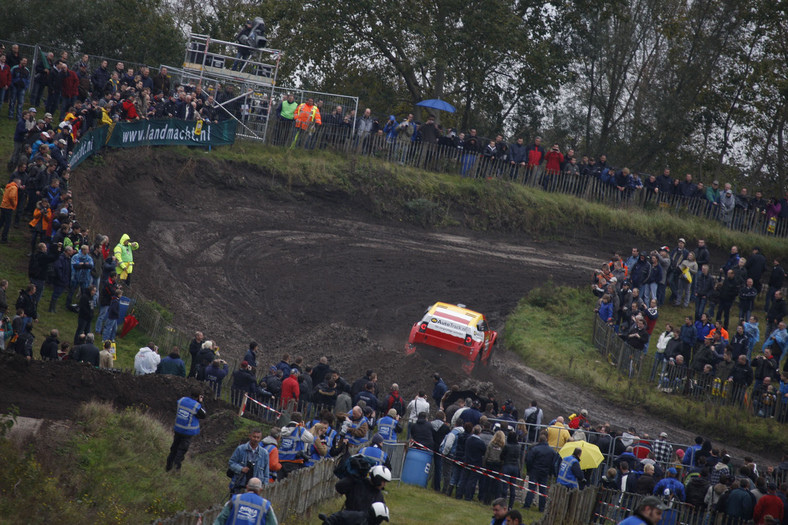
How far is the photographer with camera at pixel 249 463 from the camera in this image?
12.8m

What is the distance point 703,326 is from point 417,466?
1338 centimetres

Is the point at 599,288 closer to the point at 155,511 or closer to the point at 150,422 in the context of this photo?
the point at 150,422

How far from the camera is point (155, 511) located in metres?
12.9

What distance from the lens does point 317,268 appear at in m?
31.8

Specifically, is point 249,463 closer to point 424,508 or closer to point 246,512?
point 246,512

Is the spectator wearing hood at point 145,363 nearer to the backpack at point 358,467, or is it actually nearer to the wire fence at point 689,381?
the backpack at point 358,467

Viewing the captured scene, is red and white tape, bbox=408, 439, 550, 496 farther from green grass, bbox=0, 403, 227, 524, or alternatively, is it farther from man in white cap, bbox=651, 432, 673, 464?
green grass, bbox=0, 403, 227, 524

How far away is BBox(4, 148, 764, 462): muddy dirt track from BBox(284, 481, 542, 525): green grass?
6.62m

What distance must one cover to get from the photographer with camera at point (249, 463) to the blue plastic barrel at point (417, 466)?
5.01 m

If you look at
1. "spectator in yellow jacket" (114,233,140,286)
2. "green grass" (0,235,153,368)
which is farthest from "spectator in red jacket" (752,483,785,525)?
"spectator in yellow jacket" (114,233,140,286)

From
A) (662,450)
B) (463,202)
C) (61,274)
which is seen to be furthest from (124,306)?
(463,202)

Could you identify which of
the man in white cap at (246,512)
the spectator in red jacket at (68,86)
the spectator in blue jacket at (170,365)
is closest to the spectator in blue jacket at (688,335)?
the spectator in blue jacket at (170,365)

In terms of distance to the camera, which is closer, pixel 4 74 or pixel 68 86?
pixel 4 74

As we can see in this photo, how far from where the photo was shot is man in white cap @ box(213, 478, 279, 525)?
1012 centimetres
